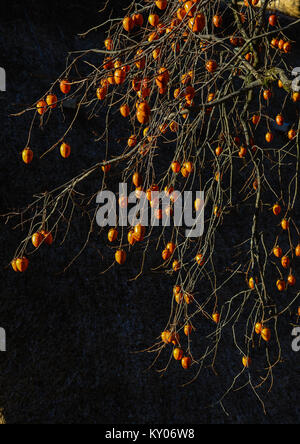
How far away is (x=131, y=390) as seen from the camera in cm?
510

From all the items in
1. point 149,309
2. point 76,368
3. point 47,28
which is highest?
point 47,28

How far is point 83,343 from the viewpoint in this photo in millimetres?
5266

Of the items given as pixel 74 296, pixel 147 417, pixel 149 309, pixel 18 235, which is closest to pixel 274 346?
pixel 149 309

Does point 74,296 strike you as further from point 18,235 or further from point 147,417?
point 147,417

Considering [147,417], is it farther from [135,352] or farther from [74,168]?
[74,168]

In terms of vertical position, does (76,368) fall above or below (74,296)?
below

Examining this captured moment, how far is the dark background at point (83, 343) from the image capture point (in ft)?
15.8

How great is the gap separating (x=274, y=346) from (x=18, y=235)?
3372mm

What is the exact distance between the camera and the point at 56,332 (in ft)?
17.1

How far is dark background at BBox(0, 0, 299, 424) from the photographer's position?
4.81 metres
